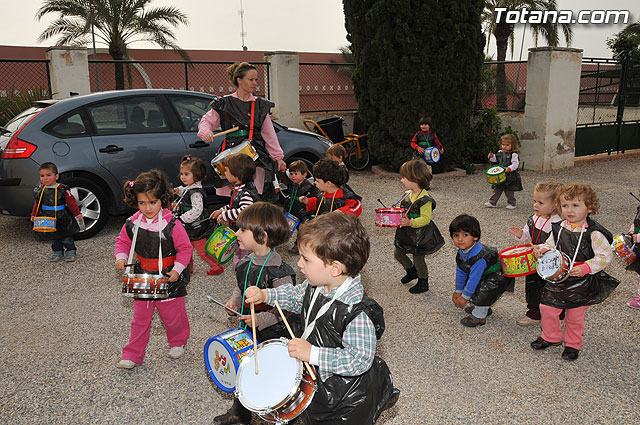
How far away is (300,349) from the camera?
218cm

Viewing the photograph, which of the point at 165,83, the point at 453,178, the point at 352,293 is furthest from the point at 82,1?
the point at 352,293

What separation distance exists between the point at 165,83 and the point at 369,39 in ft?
42.0

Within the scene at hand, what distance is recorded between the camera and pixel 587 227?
3.80 m

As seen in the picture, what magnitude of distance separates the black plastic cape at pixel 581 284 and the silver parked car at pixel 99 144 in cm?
491

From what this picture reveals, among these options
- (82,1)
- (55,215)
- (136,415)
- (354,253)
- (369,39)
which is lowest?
(136,415)

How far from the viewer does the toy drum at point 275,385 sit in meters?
2.20

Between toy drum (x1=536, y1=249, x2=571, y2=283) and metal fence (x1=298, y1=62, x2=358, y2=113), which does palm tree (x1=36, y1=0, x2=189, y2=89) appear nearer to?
metal fence (x1=298, y1=62, x2=358, y2=113)

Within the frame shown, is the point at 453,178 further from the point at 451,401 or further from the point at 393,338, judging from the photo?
the point at 451,401

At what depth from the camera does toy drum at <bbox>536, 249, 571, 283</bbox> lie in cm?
371

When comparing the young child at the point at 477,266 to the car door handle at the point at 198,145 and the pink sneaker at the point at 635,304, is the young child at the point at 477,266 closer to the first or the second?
the pink sneaker at the point at 635,304

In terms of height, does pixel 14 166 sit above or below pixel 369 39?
below

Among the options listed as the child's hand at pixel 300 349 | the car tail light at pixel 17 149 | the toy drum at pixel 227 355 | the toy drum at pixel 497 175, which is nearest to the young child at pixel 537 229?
the toy drum at pixel 227 355

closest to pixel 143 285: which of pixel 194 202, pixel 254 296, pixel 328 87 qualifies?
pixel 254 296

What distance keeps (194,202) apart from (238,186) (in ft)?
2.44
